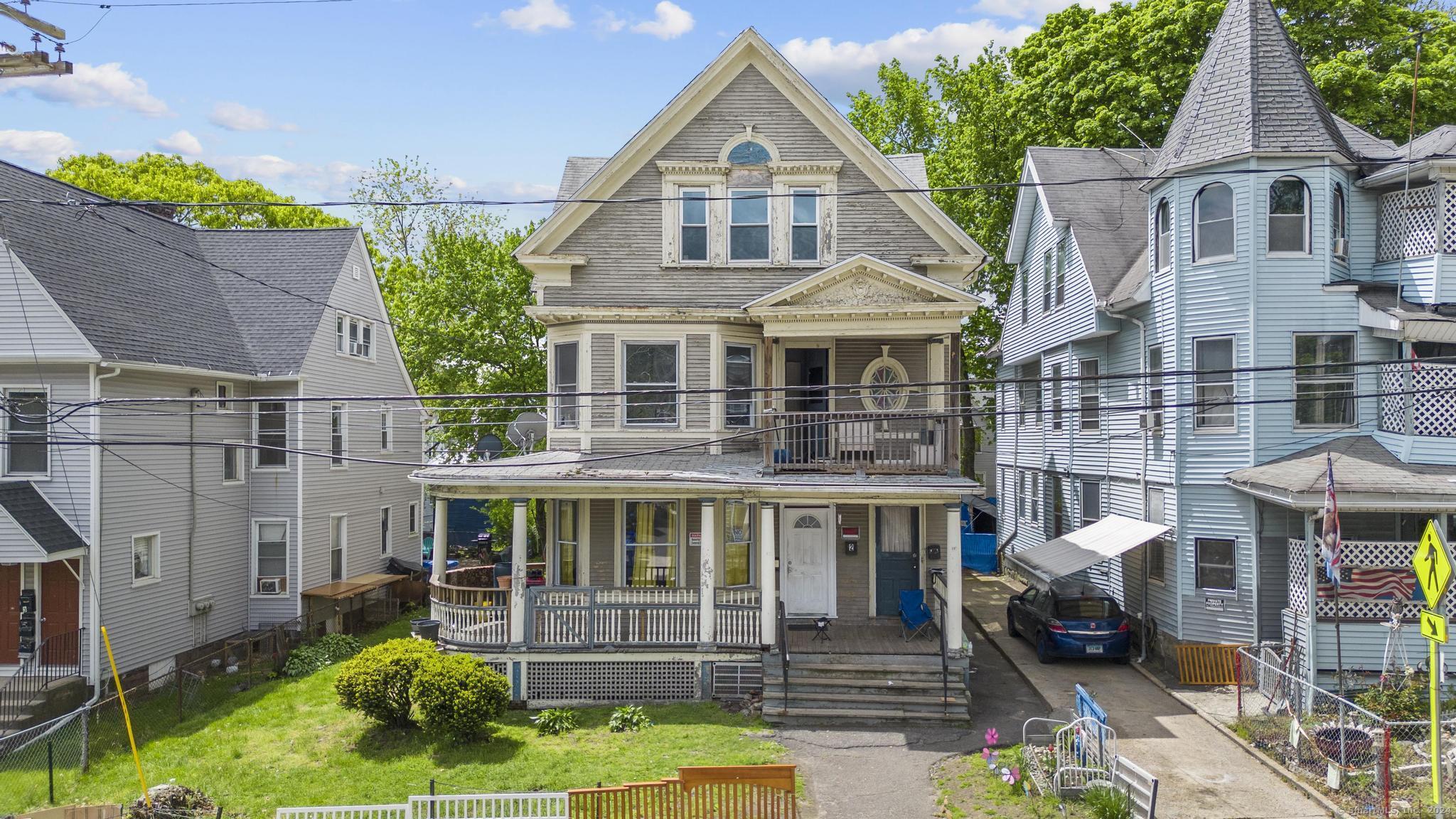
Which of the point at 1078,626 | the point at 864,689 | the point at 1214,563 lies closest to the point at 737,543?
the point at 864,689

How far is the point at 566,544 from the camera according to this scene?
18438 mm

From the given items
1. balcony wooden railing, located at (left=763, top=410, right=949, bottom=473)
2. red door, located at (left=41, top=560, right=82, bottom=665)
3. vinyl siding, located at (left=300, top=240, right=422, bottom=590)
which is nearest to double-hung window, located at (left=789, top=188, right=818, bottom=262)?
balcony wooden railing, located at (left=763, top=410, right=949, bottom=473)

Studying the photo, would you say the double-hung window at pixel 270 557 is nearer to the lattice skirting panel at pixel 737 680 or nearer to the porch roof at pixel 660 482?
the porch roof at pixel 660 482

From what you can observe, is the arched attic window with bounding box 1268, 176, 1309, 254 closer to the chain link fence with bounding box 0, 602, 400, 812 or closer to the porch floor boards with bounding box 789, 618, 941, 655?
the porch floor boards with bounding box 789, 618, 941, 655

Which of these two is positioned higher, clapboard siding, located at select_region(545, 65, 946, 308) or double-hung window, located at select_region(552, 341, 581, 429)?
clapboard siding, located at select_region(545, 65, 946, 308)

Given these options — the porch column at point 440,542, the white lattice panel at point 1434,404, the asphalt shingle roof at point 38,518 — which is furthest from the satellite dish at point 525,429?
the white lattice panel at point 1434,404

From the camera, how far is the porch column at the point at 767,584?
15914 mm

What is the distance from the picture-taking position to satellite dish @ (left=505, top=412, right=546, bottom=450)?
22234 millimetres

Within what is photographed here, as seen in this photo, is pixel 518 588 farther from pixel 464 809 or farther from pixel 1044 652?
pixel 1044 652

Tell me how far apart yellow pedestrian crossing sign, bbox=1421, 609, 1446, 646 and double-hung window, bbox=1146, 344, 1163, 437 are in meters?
8.47

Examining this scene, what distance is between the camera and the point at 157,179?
113 ft

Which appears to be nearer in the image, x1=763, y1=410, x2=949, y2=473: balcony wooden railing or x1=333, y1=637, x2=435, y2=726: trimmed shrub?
x1=333, y1=637, x2=435, y2=726: trimmed shrub

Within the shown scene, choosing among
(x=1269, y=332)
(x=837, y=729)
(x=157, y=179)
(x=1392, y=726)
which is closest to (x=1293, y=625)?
(x=1392, y=726)

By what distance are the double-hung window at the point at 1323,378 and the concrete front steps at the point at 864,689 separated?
8270 mm
